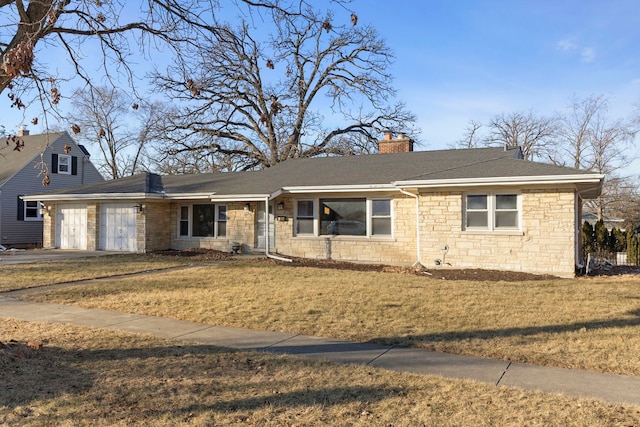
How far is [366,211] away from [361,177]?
1.26 metres

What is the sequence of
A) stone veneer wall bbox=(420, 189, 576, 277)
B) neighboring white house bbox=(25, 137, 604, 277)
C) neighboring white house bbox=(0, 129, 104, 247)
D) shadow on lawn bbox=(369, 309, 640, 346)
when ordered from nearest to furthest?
shadow on lawn bbox=(369, 309, 640, 346) < stone veneer wall bbox=(420, 189, 576, 277) < neighboring white house bbox=(25, 137, 604, 277) < neighboring white house bbox=(0, 129, 104, 247)

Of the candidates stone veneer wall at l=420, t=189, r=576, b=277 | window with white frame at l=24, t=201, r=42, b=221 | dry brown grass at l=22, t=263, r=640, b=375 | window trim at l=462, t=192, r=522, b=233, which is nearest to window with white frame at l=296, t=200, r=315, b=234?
stone veneer wall at l=420, t=189, r=576, b=277

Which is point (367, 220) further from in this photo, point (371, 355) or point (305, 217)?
point (371, 355)

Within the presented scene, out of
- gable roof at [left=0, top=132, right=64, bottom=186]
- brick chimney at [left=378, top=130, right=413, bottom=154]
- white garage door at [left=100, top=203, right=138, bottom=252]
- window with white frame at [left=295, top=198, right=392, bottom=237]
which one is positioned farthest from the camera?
gable roof at [left=0, top=132, right=64, bottom=186]

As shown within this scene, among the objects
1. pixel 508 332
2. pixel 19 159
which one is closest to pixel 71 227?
pixel 19 159

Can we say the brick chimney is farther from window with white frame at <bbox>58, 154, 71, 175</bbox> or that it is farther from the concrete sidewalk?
window with white frame at <bbox>58, 154, 71, 175</bbox>

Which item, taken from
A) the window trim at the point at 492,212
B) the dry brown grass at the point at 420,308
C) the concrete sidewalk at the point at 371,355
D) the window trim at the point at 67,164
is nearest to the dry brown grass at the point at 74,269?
the dry brown grass at the point at 420,308

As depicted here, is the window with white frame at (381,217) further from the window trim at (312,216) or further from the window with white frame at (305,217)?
the window with white frame at (305,217)

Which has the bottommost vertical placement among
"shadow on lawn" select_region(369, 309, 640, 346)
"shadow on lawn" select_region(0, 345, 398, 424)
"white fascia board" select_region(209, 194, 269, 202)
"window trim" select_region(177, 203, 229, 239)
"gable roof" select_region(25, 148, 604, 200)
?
"shadow on lawn" select_region(0, 345, 398, 424)

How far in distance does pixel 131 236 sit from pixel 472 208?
13728 mm

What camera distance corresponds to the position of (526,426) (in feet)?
12.5

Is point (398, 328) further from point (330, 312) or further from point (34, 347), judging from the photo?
point (34, 347)

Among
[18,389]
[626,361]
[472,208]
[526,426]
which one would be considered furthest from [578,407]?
[472,208]

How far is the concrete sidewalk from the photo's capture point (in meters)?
4.73
